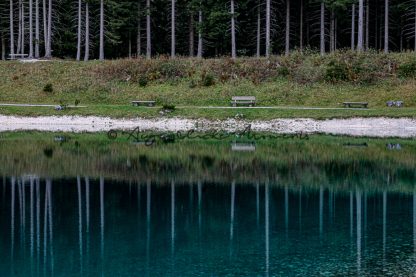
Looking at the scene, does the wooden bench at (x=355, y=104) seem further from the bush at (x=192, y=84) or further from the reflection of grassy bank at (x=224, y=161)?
the bush at (x=192, y=84)

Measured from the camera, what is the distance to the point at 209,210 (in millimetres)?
24172

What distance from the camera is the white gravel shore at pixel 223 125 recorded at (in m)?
48.7

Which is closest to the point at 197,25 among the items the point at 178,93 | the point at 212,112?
the point at 178,93

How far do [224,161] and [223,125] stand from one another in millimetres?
14722

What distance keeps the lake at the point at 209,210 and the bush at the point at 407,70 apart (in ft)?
57.6

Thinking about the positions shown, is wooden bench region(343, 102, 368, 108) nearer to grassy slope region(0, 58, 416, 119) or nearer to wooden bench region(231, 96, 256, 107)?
grassy slope region(0, 58, 416, 119)

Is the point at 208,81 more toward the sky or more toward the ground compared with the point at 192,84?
more toward the sky

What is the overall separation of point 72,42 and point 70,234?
6702 cm

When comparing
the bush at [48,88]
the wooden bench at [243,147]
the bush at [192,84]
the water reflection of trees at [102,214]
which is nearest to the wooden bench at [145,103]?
the bush at [192,84]

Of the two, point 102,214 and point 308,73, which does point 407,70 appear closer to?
point 308,73

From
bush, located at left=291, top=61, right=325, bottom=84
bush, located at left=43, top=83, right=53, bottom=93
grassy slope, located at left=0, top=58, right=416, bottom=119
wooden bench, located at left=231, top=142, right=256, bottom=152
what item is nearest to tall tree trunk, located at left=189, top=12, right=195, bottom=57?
grassy slope, located at left=0, top=58, right=416, bottom=119

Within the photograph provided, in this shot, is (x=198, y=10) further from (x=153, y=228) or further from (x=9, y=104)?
(x=153, y=228)

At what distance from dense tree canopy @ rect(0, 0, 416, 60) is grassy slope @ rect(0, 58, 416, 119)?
8192 mm

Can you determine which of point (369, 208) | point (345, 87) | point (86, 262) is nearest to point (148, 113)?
point (345, 87)
